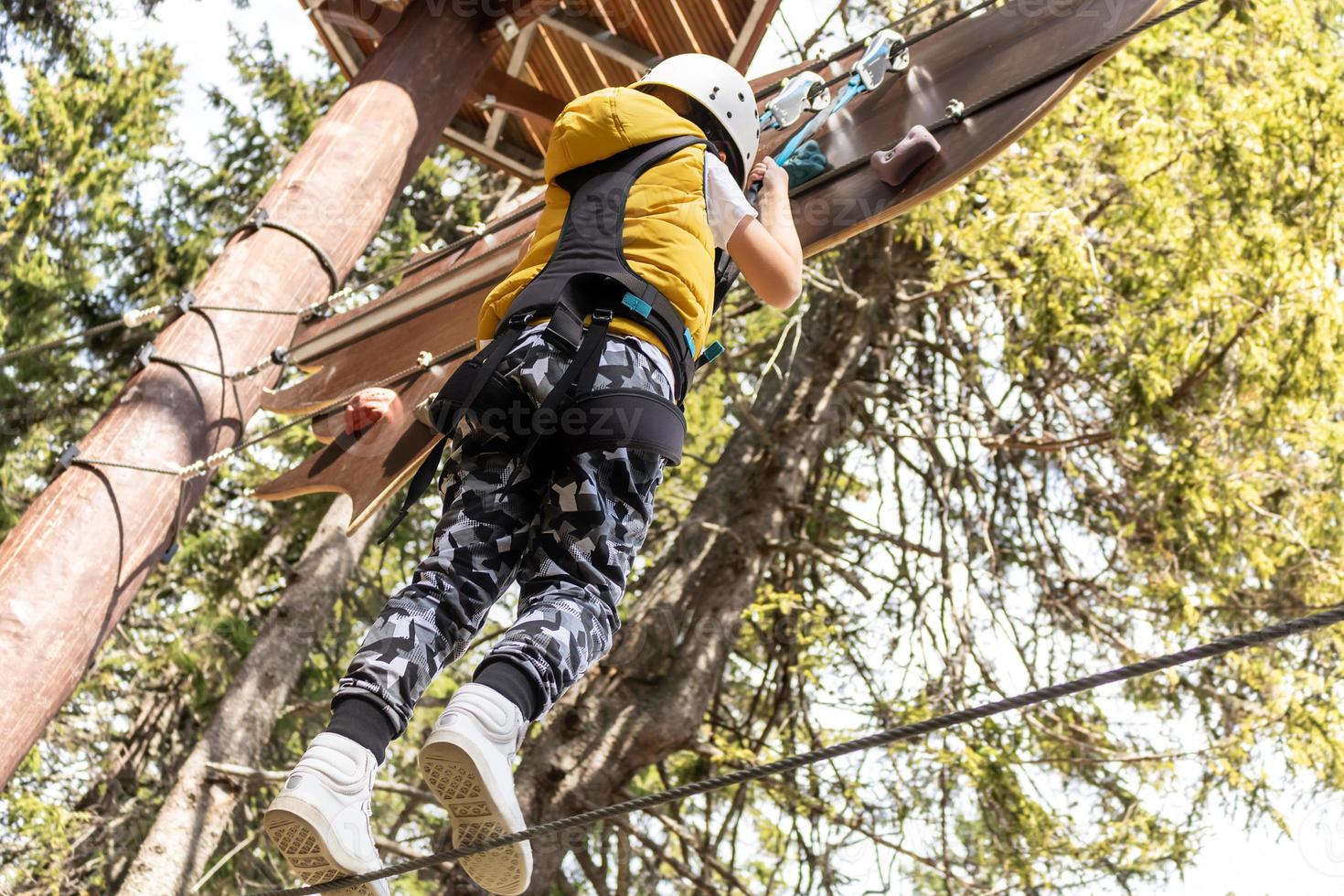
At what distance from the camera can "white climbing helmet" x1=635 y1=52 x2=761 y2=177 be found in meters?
2.92

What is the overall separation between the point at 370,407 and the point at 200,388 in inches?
31.5

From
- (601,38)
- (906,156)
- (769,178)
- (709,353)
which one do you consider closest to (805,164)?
(906,156)

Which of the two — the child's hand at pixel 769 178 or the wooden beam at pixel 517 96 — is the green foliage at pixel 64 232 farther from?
the child's hand at pixel 769 178

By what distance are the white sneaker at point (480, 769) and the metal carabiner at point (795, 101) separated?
1.99 m

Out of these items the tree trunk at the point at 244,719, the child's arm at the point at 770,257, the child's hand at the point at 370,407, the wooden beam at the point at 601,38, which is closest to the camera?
the child's arm at the point at 770,257

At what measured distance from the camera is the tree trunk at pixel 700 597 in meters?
7.34

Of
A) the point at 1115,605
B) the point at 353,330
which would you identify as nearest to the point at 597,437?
the point at 353,330

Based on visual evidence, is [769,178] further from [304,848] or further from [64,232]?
[64,232]

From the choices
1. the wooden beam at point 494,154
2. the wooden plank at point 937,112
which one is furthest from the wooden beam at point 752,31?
the wooden plank at point 937,112

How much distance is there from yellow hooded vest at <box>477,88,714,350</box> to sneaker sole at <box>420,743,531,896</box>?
2.86 ft

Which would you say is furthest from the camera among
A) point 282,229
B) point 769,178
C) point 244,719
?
point 244,719

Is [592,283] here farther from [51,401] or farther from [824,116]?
[51,401]

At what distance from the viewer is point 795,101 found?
12.0 feet

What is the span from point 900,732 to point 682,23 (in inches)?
184
